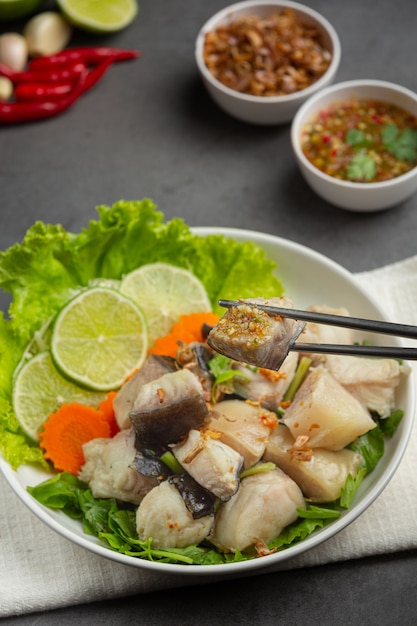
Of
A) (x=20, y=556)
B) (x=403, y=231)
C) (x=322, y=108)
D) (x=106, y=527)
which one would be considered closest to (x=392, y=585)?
(x=106, y=527)

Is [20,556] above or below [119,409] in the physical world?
A: below

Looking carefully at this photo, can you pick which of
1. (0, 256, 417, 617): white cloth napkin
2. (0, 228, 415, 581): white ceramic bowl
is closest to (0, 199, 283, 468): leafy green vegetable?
(0, 228, 415, 581): white ceramic bowl

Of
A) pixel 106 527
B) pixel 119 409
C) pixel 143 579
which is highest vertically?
pixel 119 409

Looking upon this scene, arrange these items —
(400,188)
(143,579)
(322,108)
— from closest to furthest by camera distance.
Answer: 1. (143,579)
2. (400,188)
3. (322,108)

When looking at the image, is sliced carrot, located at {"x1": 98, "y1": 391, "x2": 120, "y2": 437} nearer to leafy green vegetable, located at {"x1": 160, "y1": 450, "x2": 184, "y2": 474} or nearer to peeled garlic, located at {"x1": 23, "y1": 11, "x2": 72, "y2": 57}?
leafy green vegetable, located at {"x1": 160, "y1": 450, "x2": 184, "y2": 474}

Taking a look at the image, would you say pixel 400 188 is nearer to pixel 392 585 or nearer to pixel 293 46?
pixel 293 46

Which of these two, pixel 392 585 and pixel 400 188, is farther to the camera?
pixel 400 188

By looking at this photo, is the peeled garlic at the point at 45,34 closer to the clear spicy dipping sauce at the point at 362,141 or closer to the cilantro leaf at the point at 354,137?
the clear spicy dipping sauce at the point at 362,141
